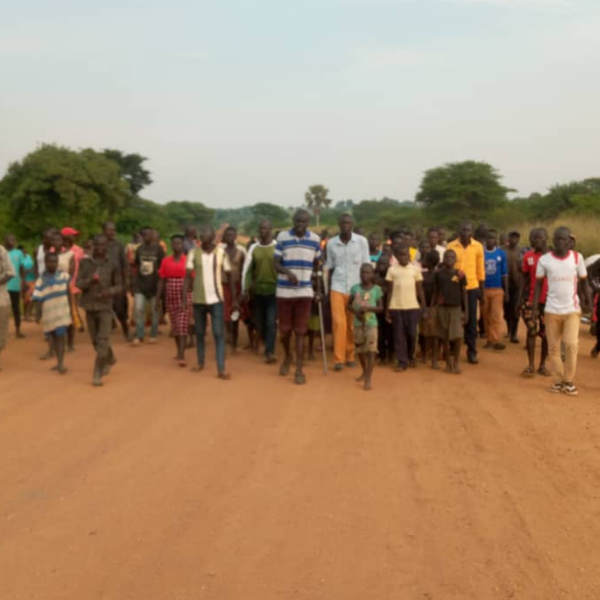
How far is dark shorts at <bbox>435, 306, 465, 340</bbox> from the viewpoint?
845 centimetres

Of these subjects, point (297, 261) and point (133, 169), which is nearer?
point (297, 261)

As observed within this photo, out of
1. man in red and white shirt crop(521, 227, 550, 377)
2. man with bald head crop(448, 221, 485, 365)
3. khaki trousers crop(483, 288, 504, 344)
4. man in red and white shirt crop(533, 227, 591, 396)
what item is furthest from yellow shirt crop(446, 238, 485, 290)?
man in red and white shirt crop(533, 227, 591, 396)

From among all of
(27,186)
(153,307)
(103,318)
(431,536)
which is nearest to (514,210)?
(27,186)

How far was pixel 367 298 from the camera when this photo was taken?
799 centimetres

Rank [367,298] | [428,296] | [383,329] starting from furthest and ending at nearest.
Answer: [383,329] → [428,296] → [367,298]

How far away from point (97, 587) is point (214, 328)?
479 centimetres

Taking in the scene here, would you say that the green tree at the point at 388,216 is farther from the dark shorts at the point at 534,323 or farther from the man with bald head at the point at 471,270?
the dark shorts at the point at 534,323

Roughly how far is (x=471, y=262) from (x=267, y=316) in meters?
2.88

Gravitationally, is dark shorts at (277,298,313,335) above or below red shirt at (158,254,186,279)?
below

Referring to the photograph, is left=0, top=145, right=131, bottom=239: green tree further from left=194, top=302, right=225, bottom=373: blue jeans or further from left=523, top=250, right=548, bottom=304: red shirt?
left=523, top=250, right=548, bottom=304: red shirt

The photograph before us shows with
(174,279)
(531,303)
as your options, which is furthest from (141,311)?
(531,303)

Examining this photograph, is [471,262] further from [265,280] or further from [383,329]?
[265,280]

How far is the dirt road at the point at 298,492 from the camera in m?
3.62

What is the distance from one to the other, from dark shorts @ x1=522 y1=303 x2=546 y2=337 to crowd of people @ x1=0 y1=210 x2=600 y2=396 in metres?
0.01
